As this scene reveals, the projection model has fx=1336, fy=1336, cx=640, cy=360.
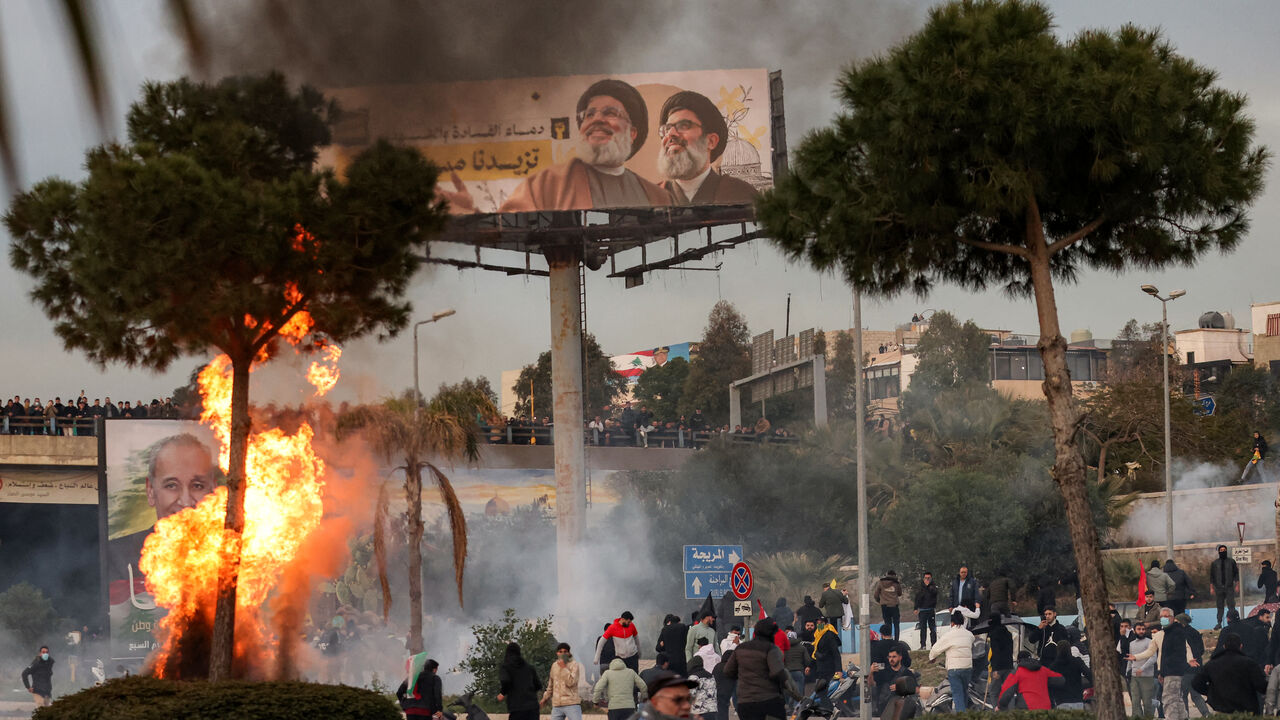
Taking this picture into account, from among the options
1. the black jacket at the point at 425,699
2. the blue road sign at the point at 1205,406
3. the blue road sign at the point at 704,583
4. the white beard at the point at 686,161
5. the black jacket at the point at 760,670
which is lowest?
the black jacket at the point at 425,699

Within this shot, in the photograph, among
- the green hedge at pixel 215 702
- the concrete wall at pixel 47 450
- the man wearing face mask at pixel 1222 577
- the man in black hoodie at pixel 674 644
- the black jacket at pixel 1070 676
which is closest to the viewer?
the green hedge at pixel 215 702

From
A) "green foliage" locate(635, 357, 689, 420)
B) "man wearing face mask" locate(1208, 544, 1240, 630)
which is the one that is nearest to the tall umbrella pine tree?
"man wearing face mask" locate(1208, 544, 1240, 630)

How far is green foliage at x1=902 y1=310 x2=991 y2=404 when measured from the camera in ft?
208

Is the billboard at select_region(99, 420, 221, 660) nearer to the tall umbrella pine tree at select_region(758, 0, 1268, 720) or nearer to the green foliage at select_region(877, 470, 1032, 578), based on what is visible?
the green foliage at select_region(877, 470, 1032, 578)

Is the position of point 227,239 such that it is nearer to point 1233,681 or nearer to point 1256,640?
point 1233,681

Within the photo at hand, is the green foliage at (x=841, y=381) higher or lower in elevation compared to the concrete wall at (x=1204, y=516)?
higher

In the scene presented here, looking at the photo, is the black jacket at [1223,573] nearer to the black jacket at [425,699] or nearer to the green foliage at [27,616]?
the black jacket at [425,699]

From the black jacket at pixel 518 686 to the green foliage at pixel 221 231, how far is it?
16.0 ft

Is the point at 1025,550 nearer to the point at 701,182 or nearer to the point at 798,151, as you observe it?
the point at 701,182

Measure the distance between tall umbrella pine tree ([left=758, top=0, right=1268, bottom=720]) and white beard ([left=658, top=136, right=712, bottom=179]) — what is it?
90.6 ft

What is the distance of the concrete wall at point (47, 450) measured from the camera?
4497 centimetres

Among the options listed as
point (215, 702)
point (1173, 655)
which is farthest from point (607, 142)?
point (215, 702)

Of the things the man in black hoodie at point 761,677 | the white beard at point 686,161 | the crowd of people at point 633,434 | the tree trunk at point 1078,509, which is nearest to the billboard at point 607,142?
the white beard at point 686,161

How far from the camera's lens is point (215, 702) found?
13008 mm
